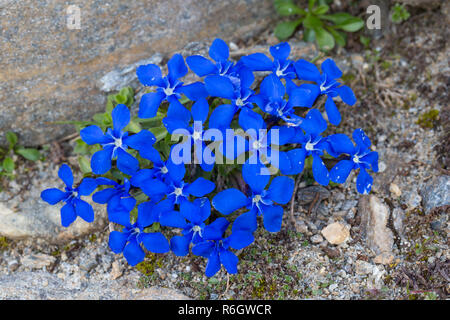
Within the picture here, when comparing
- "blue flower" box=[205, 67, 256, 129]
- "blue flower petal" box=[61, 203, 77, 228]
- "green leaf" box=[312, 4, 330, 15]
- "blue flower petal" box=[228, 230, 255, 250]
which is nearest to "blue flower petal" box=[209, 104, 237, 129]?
"blue flower" box=[205, 67, 256, 129]

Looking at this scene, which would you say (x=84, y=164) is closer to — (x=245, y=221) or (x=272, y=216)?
(x=245, y=221)

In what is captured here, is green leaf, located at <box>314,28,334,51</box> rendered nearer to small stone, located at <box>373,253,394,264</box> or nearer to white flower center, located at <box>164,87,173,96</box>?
white flower center, located at <box>164,87,173,96</box>

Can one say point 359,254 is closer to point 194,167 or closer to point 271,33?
point 194,167

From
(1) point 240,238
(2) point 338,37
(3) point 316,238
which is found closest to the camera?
(1) point 240,238

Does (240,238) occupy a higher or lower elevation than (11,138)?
lower

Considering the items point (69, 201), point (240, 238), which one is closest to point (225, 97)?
point (240, 238)

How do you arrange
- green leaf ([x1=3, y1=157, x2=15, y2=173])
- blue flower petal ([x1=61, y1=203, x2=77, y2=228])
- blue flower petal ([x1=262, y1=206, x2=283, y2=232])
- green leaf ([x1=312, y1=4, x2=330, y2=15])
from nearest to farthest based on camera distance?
blue flower petal ([x1=262, y1=206, x2=283, y2=232])
blue flower petal ([x1=61, y1=203, x2=77, y2=228])
green leaf ([x1=3, y1=157, x2=15, y2=173])
green leaf ([x1=312, y1=4, x2=330, y2=15])
